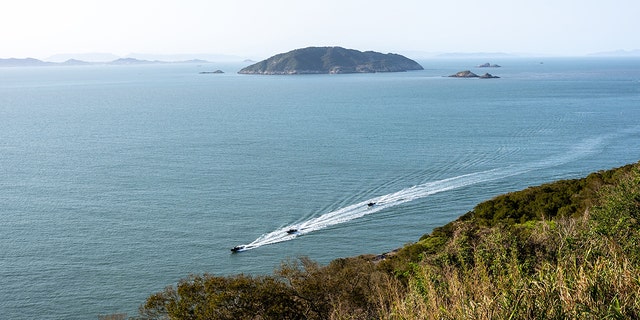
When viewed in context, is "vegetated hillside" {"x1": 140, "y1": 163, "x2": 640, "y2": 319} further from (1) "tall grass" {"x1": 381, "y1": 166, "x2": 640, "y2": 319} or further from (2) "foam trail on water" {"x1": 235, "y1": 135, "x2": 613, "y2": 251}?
(2) "foam trail on water" {"x1": 235, "y1": 135, "x2": 613, "y2": 251}

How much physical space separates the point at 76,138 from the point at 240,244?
52426 mm

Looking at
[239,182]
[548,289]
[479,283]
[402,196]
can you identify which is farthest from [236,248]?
[548,289]

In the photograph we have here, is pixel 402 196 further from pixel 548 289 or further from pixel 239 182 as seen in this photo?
pixel 548 289

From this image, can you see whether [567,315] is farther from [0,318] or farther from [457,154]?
[457,154]

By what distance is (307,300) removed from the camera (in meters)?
21.5

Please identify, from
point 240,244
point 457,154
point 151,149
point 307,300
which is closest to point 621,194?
point 307,300

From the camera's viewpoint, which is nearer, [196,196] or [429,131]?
[196,196]

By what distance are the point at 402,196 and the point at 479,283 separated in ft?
122

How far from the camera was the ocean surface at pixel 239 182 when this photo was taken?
37.9 meters

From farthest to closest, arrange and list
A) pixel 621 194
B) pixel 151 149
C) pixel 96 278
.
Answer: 1. pixel 151 149
2. pixel 96 278
3. pixel 621 194

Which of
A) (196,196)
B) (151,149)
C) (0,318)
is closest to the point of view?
(0,318)

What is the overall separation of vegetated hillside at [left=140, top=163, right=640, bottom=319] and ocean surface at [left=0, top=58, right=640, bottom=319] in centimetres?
1350

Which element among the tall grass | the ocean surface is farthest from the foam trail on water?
the tall grass

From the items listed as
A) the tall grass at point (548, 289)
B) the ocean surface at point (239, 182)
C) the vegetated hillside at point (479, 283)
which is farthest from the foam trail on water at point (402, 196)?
the tall grass at point (548, 289)
